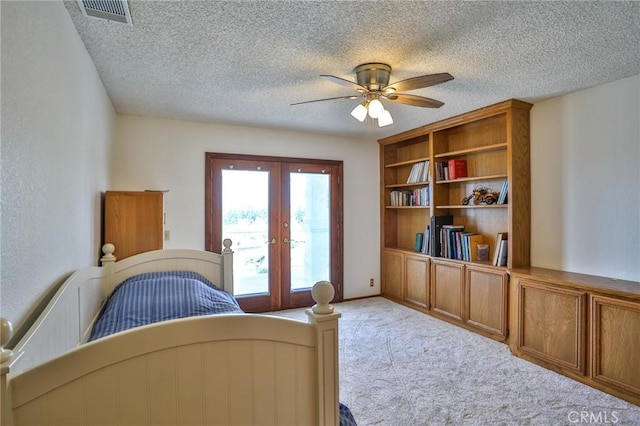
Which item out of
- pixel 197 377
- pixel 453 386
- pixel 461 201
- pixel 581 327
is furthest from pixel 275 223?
pixel 197 377

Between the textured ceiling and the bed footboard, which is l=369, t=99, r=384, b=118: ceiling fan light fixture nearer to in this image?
the textured ceiling

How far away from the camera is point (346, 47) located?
82.9 inches

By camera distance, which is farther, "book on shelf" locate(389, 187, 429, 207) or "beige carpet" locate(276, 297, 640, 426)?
"book on shelf" locate(389, 187, 429, 207)

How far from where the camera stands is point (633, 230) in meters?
2.66

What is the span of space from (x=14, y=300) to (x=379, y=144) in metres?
4.52

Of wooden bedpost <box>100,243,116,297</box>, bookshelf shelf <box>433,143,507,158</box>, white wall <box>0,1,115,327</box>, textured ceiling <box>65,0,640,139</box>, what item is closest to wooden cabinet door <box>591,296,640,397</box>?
bookshelf shelf <box>433,143,507,158</box>

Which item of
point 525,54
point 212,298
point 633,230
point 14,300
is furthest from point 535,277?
point 14,300

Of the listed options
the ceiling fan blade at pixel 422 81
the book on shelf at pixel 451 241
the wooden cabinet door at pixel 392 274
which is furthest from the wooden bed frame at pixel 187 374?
the wooden cabinet door at pixel 392 274

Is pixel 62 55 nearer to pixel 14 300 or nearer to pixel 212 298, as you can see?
pixel 14 300

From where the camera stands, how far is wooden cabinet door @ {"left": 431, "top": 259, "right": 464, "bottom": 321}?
3.75 metres

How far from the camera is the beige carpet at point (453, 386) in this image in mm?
2137

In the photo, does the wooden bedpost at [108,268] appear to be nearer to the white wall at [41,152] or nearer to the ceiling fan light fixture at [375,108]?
the white wall at [41,152]

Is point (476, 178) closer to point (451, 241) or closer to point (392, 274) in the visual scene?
point (451, 241)

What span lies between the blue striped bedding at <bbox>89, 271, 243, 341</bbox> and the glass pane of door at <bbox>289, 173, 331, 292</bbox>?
208cm
